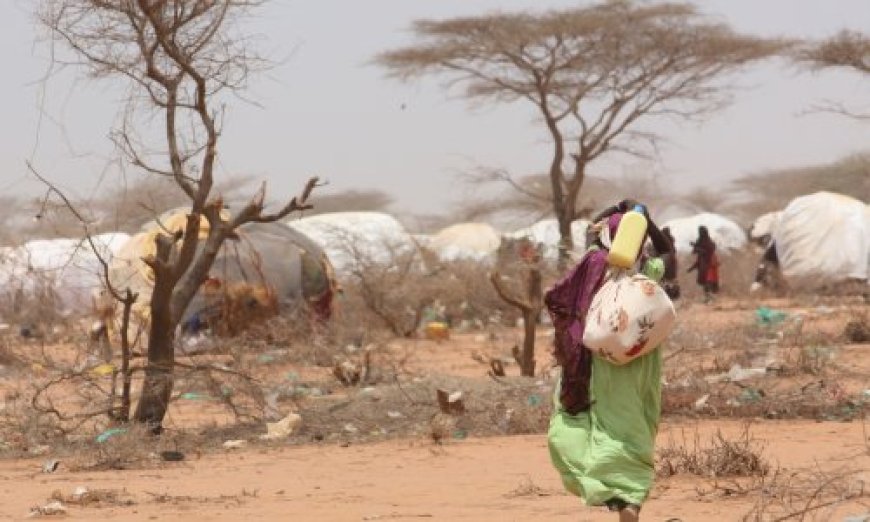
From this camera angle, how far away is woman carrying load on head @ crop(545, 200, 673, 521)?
475 cm

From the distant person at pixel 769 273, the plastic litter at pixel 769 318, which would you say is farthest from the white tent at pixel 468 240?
the plastic litter at pixel 769 318

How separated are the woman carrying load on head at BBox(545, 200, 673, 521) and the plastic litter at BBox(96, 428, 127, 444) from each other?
3.78 metres

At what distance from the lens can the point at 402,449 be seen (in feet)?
26.9

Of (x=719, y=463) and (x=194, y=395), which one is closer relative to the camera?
(x=719, y=463)

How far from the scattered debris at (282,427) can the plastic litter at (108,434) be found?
31.8 inches

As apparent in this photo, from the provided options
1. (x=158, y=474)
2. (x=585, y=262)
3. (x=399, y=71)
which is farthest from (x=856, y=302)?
(x=585, y=262)

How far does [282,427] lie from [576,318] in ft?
13.6

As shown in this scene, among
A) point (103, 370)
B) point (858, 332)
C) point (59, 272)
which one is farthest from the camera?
point (59, 272)

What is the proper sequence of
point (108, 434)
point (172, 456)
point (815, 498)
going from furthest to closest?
1. point (108, 434)
2. point (172, 456)
3. point (815, 498)

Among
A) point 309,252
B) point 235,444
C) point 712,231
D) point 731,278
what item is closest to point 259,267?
point 309,252

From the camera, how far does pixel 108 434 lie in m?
8.23

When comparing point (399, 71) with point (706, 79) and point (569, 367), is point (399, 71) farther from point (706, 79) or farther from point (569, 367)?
point (569, 367)

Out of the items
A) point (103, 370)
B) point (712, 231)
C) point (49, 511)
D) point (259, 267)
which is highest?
point (712, 231)

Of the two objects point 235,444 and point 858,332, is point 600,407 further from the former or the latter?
point 858,332
